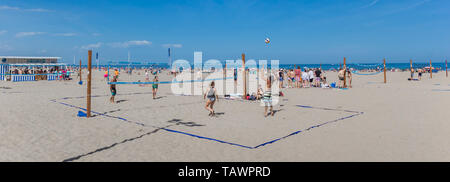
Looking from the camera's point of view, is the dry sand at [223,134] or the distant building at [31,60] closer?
the dry sand at [223,134]

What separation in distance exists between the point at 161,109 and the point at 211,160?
595 centimetres

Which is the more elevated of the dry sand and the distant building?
the distant building

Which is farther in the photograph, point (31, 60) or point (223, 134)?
point (31, 60)

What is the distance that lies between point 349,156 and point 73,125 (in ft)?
21.3

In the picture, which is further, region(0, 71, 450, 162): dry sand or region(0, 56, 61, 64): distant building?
region(0, 56, 61, 64): distant building

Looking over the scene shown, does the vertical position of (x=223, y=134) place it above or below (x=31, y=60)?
below

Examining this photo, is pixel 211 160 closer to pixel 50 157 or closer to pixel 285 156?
pixel 285 156

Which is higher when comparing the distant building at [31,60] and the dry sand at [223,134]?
the distant building at [31,60]

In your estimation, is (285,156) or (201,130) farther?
(201,130)

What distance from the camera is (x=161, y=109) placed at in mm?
10469

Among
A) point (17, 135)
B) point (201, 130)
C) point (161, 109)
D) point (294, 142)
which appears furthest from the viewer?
point (161, 109)

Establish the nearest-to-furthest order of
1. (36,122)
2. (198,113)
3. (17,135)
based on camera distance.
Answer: (17,135)
(36,122)
(198,113)

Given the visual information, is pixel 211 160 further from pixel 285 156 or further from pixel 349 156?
pixel 349 156
